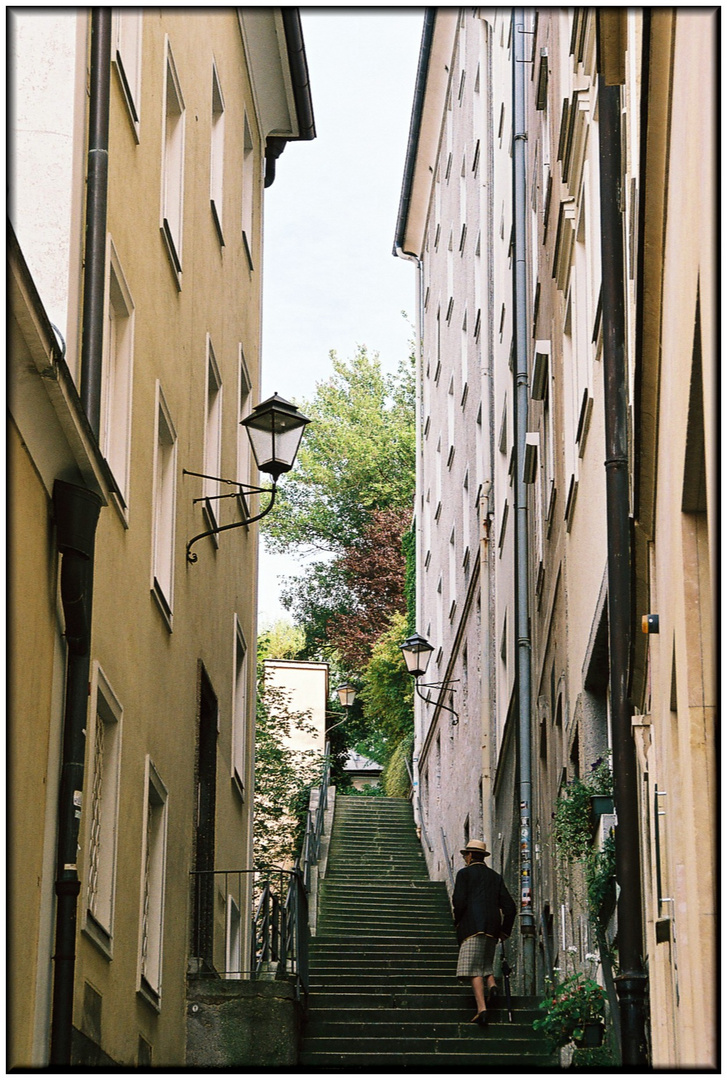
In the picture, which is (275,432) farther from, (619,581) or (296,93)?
(296,93)

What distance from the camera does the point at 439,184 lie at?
33.7 metres

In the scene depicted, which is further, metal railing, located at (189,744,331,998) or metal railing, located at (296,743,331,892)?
metal railing, located at (296,743,331,892)

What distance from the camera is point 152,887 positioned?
1210 centimetres

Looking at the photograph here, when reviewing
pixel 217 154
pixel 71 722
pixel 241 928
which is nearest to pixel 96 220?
pixel 71 722

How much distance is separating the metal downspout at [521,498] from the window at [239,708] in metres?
3.17

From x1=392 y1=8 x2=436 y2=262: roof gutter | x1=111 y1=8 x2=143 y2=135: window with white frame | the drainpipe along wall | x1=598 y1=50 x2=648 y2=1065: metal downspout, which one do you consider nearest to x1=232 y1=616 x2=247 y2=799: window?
x1=111 y1=8 x2=143 y2=135: window with white frame

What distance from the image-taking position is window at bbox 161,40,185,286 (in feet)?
43.5

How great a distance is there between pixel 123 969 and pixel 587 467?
5210 mm

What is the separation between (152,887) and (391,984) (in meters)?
4.25

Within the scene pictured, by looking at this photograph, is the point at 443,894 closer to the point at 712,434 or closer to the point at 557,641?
the point at 557,641

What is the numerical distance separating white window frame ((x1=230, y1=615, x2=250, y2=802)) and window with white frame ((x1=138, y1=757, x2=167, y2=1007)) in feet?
16.0

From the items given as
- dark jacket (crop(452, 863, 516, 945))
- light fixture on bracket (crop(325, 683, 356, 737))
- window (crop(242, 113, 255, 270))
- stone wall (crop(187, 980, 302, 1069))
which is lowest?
stone wall (crop(187, 980, 302, 1069))

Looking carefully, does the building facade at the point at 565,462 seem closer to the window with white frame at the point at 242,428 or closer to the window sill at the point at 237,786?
the window sill at the point at 237,786

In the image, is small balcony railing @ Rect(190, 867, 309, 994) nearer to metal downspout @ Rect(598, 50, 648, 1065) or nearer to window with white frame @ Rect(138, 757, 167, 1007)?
window with white frame @ Rect(138, 757, 167, 1007)
